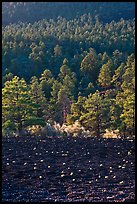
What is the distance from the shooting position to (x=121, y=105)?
183ft

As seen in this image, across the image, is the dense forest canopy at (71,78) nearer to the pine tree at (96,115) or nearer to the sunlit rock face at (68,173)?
the pine tree at (96,115)

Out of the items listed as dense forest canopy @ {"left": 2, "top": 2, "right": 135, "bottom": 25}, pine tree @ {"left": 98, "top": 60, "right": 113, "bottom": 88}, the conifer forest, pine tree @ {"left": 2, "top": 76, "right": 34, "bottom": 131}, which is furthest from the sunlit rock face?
dense forest canopy @ {"left": 2, "top": 2, "right": 135, "bottom": 25}

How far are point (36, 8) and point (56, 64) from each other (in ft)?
352

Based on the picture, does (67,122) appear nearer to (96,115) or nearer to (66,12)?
(96,115)

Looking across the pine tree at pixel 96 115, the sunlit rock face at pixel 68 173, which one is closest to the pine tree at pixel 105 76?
the pine tree at pixel 96 115

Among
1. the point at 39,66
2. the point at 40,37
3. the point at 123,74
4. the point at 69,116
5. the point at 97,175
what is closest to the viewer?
the point at 97,175

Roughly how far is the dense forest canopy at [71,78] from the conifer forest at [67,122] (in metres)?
0.11

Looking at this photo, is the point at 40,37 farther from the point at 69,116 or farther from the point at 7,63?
the point at 69,116

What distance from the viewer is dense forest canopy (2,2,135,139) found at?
54.1 m

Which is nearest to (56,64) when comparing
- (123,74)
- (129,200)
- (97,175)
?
(123,74)

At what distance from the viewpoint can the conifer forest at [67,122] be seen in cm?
2339

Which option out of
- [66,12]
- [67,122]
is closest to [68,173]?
[67,122]

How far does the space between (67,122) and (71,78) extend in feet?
68.9

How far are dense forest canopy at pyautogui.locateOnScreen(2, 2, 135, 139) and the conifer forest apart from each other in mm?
107
